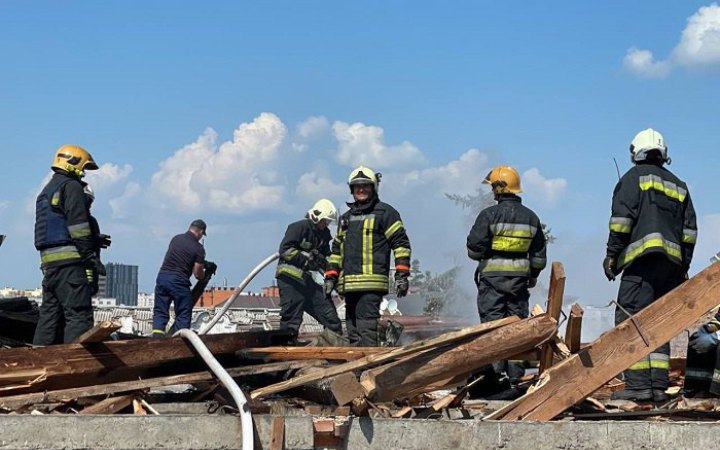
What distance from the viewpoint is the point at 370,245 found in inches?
325

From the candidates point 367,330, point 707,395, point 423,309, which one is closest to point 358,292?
point 367,330

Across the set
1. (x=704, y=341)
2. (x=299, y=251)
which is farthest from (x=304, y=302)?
(x=704, y=341)

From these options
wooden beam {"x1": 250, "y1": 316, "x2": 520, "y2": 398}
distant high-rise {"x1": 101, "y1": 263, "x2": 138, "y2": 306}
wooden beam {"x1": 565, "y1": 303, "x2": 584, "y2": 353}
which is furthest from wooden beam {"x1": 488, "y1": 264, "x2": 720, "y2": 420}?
distant high-rise {"x1": 101, "y1": 263, "x2": 138, "y2": 306}

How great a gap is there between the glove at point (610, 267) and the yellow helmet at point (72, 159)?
168 inches

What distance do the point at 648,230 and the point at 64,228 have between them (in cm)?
448

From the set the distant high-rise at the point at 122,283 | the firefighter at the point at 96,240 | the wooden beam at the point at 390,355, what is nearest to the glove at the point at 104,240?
Answer: the firefighter at the point at 96,240

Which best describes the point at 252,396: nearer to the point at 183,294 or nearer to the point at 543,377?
the point at 543,377

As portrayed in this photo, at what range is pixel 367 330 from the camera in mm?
8047

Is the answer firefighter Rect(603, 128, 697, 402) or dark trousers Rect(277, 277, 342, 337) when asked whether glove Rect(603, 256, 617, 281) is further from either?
dark trousers Rect(277, 277, 342, 337)

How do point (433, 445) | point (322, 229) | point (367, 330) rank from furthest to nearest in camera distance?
1. point (322, 229)
2. point (367, 330)
3. point (433, 445)

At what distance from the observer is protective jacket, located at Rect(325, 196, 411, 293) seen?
8203mm

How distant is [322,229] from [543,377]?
714 cm

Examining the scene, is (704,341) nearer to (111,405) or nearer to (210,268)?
(111,405)

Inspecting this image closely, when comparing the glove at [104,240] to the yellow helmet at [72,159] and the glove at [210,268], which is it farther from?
the glove at [210,268]
